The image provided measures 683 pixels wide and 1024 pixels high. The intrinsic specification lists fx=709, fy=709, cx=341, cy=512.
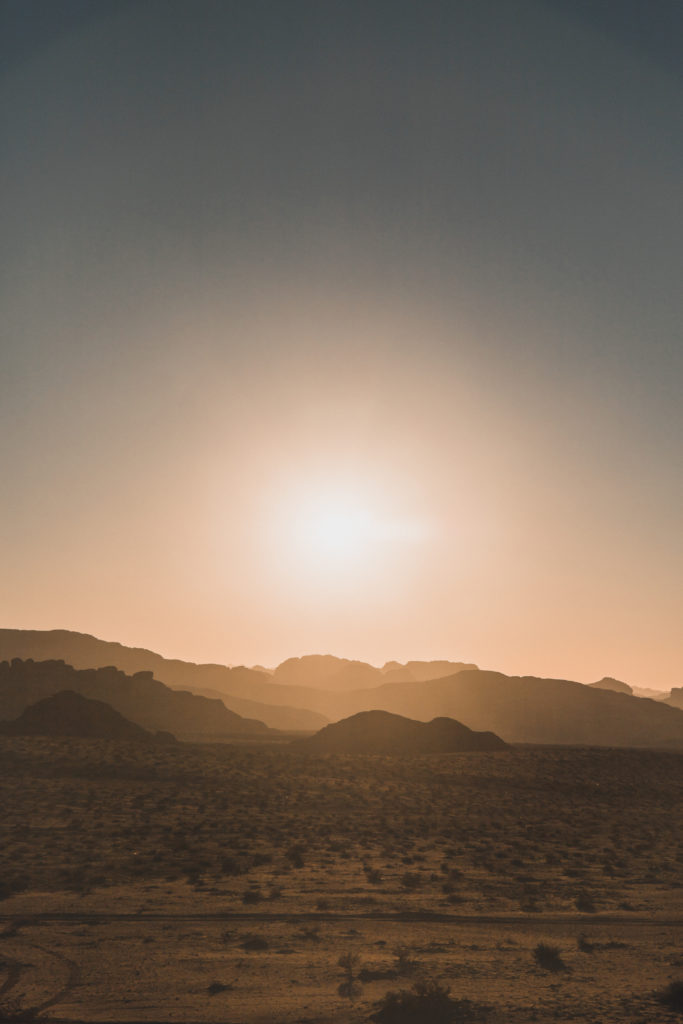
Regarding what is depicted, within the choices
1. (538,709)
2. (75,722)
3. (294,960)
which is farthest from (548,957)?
(538,709)

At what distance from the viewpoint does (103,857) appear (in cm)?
2461

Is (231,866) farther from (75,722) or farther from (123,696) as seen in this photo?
(123,696)

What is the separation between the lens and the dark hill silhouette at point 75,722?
66438mm

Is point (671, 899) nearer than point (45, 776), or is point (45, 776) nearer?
point (671, 899)

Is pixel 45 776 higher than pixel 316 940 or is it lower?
higher

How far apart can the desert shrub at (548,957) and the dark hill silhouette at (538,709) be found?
138 m

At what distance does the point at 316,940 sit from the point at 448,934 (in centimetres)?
320

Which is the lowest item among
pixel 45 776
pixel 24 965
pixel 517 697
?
pixel 24 965

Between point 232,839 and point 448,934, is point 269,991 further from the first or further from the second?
point 232,839

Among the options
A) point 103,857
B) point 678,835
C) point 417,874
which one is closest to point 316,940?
point 417,874

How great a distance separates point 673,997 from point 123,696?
3897 inches

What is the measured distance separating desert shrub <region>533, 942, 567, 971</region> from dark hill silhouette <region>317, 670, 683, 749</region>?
13793 cm

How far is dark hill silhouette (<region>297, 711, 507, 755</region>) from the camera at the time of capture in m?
73.6

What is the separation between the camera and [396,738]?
77562 millimetres
